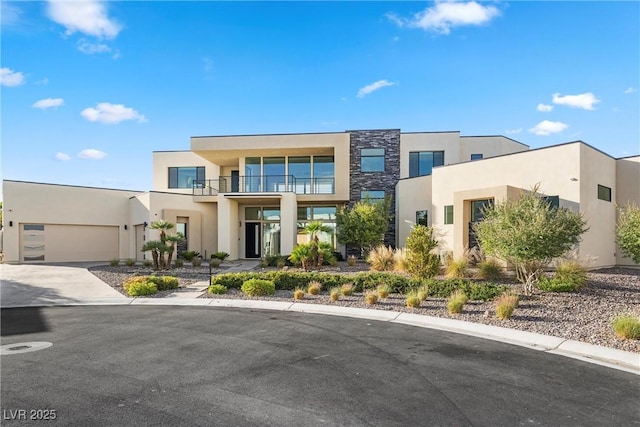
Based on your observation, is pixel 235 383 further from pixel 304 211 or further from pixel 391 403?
pixel 304 211

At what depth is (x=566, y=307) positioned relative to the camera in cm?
1038

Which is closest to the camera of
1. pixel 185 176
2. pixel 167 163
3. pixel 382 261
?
pixel 382 261

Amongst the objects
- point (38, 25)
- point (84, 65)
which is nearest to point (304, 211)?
point (84, 65)

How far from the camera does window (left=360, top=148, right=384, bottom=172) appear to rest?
26.9m

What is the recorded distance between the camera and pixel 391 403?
4758 millimetres

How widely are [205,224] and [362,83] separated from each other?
1537cm

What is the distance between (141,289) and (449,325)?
34.4 feet

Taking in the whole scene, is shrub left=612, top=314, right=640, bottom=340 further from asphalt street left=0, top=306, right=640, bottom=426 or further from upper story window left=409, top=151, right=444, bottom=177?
upper story window left=409, top=151, right=444, bottom=177

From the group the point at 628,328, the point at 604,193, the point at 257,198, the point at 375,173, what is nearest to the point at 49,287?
the point at 257,198

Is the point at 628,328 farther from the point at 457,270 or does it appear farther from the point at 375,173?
the point at 375,173

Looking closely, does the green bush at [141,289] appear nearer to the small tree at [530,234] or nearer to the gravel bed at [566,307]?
the gravel bed at [566,307]

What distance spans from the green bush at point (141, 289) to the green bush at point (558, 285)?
13.2 meters

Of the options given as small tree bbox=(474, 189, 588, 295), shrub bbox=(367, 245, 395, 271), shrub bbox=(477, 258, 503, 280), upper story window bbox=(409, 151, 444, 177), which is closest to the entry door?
shrub bbox=(367, 245, 395, 271)

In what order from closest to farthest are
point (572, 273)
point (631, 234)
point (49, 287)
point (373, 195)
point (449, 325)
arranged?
point (449, 325) → point (631, 234) → point (572, 273) → point (49, 287) → point (373, 195)
